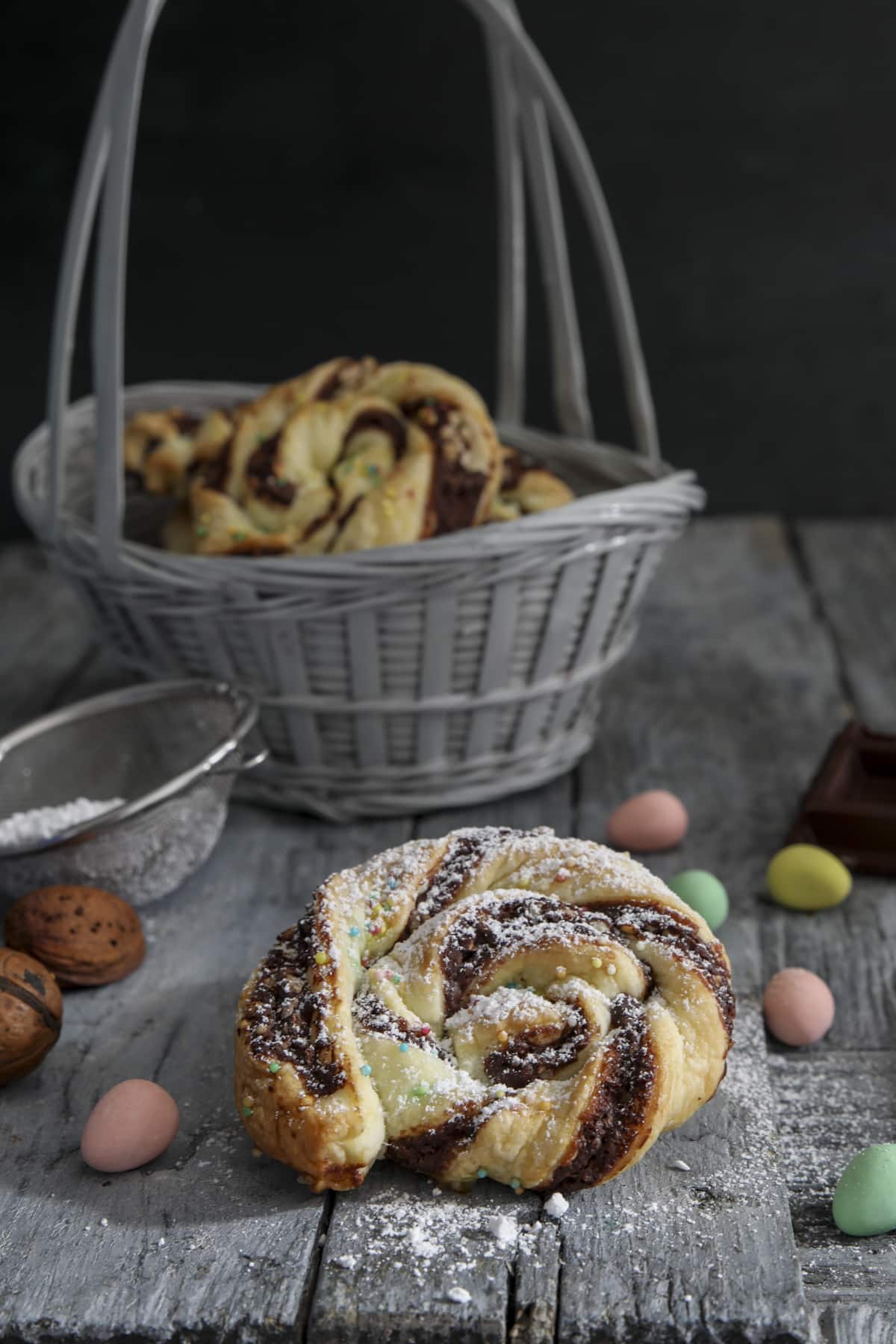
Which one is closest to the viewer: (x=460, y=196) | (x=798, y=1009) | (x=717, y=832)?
(x=798, y=1009)

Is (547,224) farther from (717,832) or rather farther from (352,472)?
(717,832)

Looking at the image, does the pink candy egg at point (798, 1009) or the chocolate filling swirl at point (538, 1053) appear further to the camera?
the pink candy egg at point (798, 1009)

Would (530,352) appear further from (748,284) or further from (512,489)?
(512,489)

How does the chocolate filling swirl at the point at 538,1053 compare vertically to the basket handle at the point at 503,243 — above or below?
below

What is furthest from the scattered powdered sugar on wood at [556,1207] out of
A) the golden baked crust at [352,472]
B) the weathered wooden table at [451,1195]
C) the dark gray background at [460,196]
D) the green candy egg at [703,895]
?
the dark gray background at [460,196]

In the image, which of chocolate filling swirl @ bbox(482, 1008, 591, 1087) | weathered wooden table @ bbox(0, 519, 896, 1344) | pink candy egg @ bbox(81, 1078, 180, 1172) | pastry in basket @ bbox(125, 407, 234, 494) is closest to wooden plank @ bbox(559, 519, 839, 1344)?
weathered wooden table @ bbox(0, 519, 896, 1344)

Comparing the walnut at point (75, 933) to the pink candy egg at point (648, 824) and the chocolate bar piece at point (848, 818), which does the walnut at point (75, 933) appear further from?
the chocolate bar piece at point (848, 818)

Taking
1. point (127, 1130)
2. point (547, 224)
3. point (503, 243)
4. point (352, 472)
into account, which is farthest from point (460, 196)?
point (127, 1130)

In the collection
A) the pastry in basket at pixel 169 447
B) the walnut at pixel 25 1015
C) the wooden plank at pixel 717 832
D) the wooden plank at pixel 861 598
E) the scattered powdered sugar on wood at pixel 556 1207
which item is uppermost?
the pastry in basket at pixel 169 447
